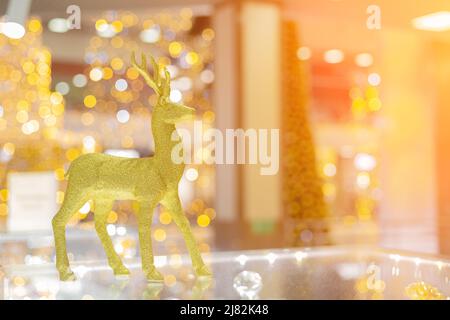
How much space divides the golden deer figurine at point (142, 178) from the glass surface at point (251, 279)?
66mm

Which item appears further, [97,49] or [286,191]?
[97,49]

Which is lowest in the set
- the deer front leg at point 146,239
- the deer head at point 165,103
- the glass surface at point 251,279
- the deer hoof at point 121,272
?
the glass surface at point 251,279

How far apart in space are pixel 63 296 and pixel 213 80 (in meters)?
1.52

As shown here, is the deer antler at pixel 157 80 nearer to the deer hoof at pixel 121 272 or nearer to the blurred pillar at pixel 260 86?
the deer hoof at pixel 121 272

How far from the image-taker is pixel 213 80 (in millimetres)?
2266

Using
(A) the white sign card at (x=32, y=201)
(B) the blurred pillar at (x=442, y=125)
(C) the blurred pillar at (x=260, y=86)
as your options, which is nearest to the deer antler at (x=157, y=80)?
(A) the white sign card at (x=32, y=201)

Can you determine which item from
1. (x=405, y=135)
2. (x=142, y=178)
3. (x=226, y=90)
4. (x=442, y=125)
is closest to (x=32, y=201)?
(x=142, y=178)

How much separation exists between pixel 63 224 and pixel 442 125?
2.38 meters

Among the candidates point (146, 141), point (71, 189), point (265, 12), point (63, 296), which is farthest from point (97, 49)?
point (63, 296)

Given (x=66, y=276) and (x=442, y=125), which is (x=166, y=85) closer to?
(x=66, y=276)

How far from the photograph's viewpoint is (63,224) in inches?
39.9

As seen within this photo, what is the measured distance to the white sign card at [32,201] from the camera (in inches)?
58.1

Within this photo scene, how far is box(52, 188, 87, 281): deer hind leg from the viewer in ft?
3.31

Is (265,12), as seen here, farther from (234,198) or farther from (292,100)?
(234,198)
